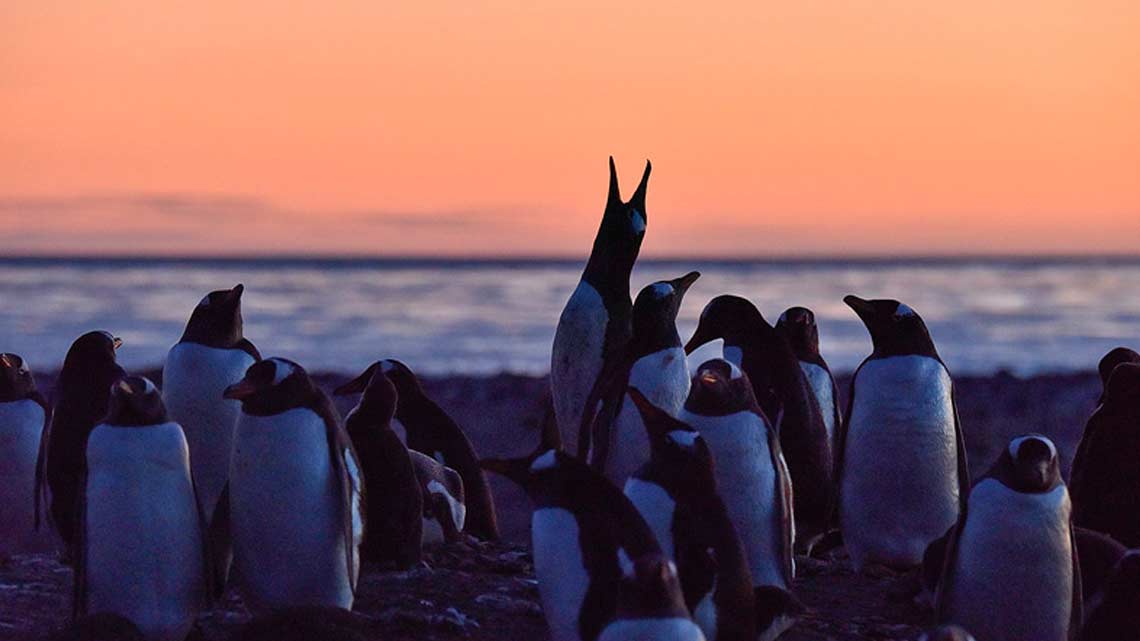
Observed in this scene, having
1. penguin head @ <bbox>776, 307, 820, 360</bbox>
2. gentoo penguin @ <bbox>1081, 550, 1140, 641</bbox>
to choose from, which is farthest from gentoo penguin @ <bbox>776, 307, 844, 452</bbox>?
gentoo penguin @ <bbox>1081, 550, 1140, 641</bbox>

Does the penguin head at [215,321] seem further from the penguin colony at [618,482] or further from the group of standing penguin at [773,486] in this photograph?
the group of standing penguin at [773,486]

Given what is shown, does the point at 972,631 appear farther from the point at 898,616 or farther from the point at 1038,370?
the point at 1038,370

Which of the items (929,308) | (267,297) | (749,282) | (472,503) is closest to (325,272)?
(749,282)

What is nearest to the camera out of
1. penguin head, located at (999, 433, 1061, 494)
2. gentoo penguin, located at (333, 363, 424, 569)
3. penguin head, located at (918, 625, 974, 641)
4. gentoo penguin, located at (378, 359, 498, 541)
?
penguin head, located at (918, 625, 974, 641)

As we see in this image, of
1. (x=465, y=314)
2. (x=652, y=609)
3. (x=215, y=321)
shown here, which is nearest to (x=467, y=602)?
(x=652, y=609)

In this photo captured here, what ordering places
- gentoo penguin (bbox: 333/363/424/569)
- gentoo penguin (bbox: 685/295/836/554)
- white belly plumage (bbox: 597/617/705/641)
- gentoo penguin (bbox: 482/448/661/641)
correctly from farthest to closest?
1. gentoo penguin (bbox: 685/295/836/554)
2. gentoo penguin (bbox: 333/363/424/569)
3. gentoo penguin (bbox: 482/448/661/641)
4. white belly plumage (bbox: 597/617/705/641)

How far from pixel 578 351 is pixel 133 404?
9.47 ft

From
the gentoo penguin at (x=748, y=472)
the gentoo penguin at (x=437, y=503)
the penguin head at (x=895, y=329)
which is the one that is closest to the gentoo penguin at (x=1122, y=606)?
the gentoo penguin at (x=748, y=472)

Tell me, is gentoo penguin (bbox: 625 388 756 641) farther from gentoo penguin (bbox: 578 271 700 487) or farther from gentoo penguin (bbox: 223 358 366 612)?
gentoo penguin (bbox: 578 271 700 487)

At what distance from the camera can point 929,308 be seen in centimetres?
4291

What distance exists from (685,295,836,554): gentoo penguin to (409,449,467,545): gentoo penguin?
138 cm

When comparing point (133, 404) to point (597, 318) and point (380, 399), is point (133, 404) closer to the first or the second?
point (380, 399)

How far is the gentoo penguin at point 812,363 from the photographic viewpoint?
822 cm

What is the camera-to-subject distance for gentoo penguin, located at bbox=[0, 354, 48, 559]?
7.74 metres
